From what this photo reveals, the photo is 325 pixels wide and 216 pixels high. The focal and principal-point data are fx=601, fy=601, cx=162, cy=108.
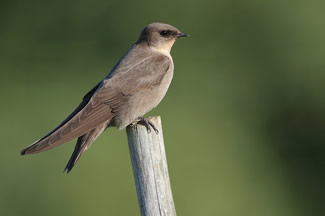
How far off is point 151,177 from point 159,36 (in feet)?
6.40

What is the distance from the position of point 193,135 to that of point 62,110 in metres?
1.85

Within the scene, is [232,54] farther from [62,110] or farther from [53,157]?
[53,157]

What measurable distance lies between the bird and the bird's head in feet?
0.37

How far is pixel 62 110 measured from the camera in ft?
27.4

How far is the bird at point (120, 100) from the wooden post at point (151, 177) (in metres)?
0.28

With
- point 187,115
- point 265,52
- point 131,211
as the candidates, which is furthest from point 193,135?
point 265,52

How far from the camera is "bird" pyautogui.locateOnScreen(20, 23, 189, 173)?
15.8 ft

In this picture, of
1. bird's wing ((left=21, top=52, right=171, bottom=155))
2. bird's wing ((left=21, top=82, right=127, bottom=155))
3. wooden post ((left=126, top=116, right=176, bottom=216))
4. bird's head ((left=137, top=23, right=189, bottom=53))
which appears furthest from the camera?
bird's head ((left=137, top=23, right=189, bottom=53))

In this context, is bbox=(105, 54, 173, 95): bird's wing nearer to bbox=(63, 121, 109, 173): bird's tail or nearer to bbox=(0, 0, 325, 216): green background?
bbox=(63, 121, 109, 173): bird's tail

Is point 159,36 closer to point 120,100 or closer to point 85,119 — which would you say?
point 120,100

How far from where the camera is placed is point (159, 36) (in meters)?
5.78

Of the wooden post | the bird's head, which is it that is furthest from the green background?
the wooden post

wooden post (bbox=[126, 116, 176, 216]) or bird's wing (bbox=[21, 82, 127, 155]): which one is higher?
bird's wing (bbox=[21, 82, 127, 155])

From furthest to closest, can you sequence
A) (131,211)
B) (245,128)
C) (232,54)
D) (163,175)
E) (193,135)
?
(232,54)
(245,128)
(193,135)
(131,211)
(163,175)
